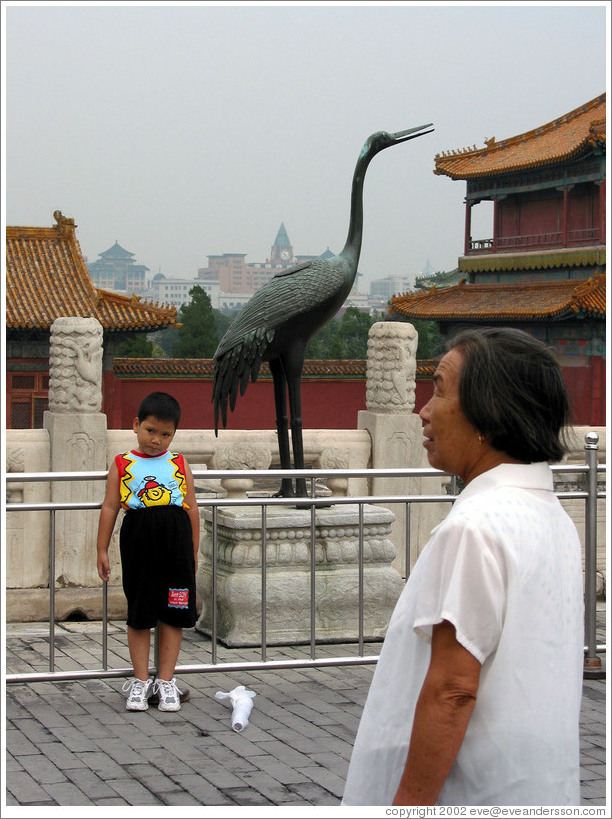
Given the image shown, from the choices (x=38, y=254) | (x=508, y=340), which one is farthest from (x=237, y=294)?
(x=508, y=340)

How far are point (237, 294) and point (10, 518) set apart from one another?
230 ft

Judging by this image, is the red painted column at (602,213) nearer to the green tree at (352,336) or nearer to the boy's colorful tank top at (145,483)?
the green tree at (352,336)

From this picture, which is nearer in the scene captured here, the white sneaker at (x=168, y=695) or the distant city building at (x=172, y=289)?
the white sneaker at (x=168, y=695)

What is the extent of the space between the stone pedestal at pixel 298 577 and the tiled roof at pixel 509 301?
52.5ft

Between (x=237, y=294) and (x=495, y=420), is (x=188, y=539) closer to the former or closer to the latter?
(x=495, y=420)

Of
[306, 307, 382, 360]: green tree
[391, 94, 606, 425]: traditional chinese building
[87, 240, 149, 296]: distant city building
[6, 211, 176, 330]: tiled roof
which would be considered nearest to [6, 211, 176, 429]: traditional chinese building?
[6, 211, 176, 330]: tiled roof

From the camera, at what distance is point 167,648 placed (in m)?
4.40

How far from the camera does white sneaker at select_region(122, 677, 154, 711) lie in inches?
172

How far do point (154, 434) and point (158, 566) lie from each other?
50 centimetres

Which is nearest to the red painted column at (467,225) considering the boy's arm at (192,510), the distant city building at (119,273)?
the boy's arm at (192,510)

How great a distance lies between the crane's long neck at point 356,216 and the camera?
6.07 m

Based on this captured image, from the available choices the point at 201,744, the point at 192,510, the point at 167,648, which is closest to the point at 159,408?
the point at 192,510

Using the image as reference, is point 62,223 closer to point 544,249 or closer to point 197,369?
point 197,369

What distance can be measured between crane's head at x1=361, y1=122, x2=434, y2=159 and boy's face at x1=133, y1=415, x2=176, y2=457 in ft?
7.67
